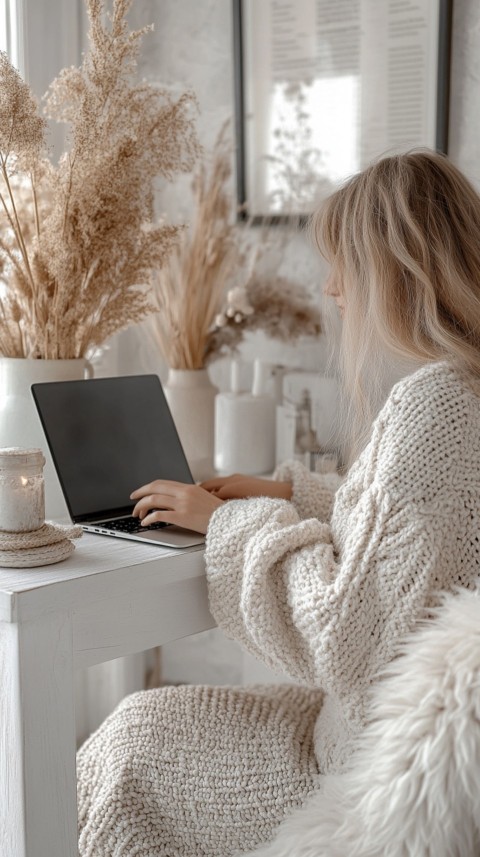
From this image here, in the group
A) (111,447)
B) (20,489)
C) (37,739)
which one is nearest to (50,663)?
(37,739)

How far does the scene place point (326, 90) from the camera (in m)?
1.86

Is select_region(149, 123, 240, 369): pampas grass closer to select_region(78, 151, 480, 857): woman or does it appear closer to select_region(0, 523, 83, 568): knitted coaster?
select_region(78, 151, 480, 857): woman

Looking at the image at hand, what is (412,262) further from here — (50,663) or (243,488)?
(50,663)

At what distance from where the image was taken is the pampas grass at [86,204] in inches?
50.8

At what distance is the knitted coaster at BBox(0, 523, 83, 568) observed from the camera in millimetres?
1044

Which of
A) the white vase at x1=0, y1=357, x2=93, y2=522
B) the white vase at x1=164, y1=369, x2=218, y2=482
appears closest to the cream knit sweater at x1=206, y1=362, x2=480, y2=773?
the white vase at x1=0, y1=357, x2=93, y2=522

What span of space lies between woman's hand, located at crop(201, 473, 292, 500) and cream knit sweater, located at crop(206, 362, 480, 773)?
10.1 inches

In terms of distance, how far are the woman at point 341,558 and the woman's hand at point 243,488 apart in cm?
14

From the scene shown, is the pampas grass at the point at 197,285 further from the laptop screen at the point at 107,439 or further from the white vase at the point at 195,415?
the laptop screen at the point at 107,439

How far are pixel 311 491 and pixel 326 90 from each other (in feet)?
2.90

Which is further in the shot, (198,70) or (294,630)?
(198,70)

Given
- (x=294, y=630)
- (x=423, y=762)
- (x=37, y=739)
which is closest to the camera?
(x=423, y=762)

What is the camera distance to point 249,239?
6.56ft

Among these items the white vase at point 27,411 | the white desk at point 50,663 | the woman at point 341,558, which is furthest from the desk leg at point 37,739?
the white vase at point 27,411
